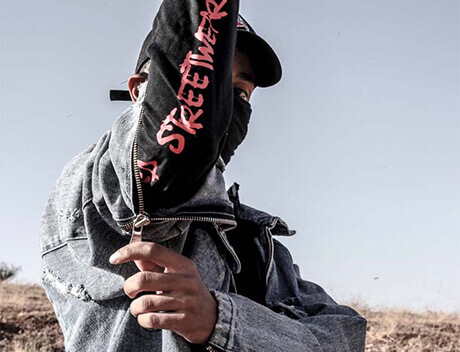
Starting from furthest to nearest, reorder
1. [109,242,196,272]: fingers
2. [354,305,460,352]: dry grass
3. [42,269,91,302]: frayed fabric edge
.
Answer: [354,305,460,352]: dry grass < [42,269,91,302]: frayed fabric edge < [109,242,196,272]: fingers

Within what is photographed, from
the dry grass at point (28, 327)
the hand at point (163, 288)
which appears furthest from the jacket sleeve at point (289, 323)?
the dry grass at point (28, 327)

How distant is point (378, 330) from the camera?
934cm

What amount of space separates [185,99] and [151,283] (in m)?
0.40

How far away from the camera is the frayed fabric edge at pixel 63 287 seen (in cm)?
203

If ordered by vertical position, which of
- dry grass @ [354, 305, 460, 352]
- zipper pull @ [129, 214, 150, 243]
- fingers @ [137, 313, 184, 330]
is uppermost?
zipper pull @ [129, 214, 150, 243]

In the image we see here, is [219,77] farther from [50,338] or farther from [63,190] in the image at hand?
[50,338]

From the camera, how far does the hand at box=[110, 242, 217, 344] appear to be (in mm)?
1603

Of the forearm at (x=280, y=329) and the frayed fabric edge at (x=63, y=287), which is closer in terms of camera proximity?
the forearm at (x=280, y=329)

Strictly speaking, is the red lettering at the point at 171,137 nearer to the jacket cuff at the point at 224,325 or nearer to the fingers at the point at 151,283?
the fingers at the point at 151,283

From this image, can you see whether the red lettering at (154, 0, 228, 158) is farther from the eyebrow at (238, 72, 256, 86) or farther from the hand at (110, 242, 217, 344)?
the eyebrow at (238, 72, 256, 86)

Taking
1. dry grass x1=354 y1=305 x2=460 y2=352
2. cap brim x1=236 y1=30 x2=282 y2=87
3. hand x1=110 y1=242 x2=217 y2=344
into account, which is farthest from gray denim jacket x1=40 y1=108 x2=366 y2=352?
dry grass x1=354 y1=305 x2=460 y2=352

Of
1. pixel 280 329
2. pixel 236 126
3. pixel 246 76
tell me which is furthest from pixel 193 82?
pixel 246 76

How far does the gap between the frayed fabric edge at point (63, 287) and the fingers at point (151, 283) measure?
1.44 ft

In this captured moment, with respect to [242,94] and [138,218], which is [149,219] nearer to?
[138,218]
